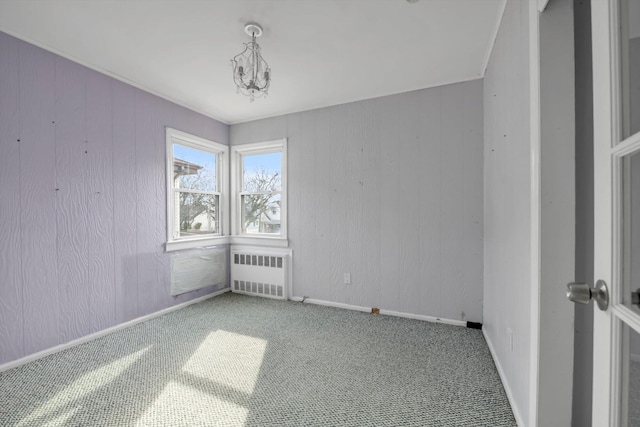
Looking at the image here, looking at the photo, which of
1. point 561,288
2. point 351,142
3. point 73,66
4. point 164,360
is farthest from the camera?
point 351,142

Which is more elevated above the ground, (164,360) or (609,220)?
(609,220)

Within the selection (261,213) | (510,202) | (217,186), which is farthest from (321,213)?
(510,202)

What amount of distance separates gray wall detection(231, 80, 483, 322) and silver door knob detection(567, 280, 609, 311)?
2.06 metres

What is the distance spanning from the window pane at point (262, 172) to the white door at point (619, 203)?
10.6 feet

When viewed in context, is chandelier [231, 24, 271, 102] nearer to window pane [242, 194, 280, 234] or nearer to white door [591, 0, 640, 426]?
window pane [242, 194, 280, 234]

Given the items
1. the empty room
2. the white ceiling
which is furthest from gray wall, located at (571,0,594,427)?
the white ceiling

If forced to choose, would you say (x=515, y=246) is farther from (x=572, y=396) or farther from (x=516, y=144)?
(x=572, y=396)

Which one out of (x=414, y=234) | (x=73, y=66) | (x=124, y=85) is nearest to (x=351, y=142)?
(x=414, y=234)

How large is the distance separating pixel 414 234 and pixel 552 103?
73.6 inches

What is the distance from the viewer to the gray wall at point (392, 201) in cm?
265

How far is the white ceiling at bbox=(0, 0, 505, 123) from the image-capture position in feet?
5.78

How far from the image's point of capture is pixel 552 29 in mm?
1104

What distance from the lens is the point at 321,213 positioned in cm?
331

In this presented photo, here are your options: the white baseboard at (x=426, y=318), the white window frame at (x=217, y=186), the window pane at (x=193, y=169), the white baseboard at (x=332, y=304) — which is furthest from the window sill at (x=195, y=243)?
the white baseboard at (x=426, y=318)
